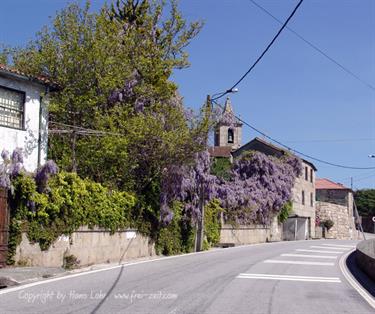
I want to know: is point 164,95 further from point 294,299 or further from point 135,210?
point 294,299

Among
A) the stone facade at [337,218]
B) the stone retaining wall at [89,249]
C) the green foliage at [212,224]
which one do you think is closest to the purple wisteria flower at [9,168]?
the stone retaining wall at [89,249]

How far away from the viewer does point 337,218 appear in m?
70.2

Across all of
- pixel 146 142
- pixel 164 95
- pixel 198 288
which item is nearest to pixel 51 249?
pixel 198 288

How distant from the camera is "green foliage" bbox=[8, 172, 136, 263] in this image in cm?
1728

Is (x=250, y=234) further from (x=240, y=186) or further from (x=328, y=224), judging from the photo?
(x=328, y=224)

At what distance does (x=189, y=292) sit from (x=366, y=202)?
302 ft

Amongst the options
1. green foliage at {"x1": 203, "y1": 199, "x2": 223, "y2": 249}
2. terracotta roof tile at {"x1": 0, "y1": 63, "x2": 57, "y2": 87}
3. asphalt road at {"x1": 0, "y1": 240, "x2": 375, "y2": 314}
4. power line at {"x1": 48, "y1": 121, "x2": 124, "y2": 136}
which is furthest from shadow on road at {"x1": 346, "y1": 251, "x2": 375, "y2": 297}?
terracotta roof tile at {"x1": 0, "y1": 63, "x2": 57, "y2": 87}

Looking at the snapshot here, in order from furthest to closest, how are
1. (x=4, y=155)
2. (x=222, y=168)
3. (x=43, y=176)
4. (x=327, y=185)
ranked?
(x=327, y=185) → (x=222, y=168) → (x=4, y=155) → (x=43, y=176)

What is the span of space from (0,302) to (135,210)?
1457 cm

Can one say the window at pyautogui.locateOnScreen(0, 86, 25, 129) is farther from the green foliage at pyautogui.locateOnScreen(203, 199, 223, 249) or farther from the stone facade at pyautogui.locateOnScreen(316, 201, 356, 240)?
the stone facade at pyautogui.locateOnScreen(316, 201, 356, 240)

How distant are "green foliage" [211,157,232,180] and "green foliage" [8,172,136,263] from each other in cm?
2857

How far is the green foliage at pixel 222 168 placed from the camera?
171 ft

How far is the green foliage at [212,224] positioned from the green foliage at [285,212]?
16156mm

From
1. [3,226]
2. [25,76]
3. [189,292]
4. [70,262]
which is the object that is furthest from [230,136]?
[189,292]
